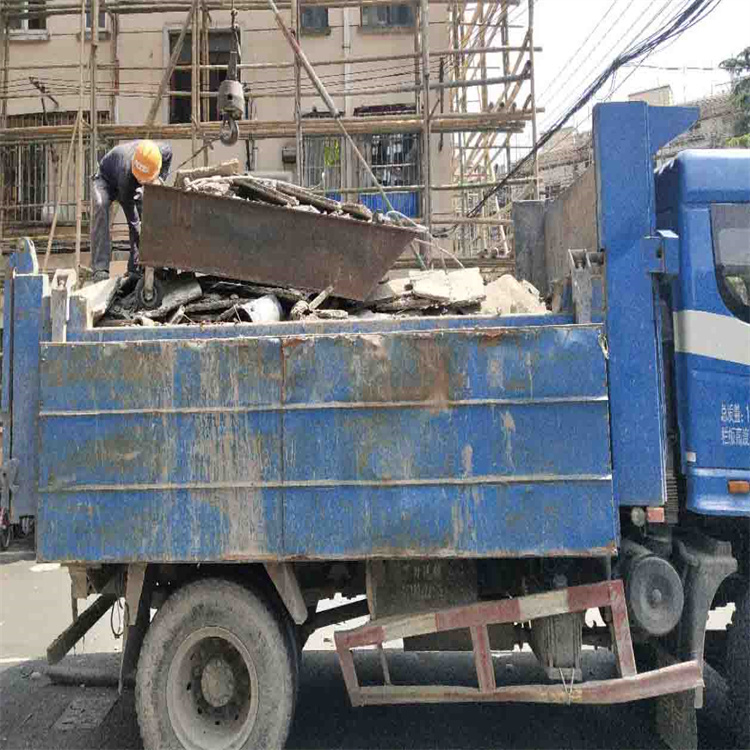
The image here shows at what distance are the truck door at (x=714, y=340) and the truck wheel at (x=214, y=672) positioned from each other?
7.66 feet

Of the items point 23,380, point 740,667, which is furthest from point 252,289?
point 740,667

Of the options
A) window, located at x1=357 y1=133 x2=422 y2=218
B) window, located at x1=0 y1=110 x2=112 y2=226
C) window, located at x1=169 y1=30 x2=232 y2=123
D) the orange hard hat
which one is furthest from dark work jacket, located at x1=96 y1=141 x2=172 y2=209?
window, located at x1=169 y1=30 x2=232 y2=123

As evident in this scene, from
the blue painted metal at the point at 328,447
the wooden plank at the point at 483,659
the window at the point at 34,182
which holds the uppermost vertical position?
the window at the point at 34,182

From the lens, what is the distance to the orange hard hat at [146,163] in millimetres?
5633

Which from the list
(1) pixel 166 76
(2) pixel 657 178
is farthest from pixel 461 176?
(2) pixel 657 178

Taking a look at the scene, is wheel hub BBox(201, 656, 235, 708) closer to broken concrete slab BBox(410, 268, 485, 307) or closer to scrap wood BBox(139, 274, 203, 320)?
scrap wood BBox(139, 274, 203, 320)

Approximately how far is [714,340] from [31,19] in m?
14.5

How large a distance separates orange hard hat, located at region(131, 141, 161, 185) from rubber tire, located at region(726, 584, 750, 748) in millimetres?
5097

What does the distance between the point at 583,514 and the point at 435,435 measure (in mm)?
A: 823

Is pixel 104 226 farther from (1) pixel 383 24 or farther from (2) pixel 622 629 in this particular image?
(1) pixel 383 24

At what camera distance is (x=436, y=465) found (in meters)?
3.48

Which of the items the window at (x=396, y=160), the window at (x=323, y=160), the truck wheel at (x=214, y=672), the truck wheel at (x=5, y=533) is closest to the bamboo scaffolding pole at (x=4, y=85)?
the window at (x=323, y=160)

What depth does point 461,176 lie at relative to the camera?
12969mm

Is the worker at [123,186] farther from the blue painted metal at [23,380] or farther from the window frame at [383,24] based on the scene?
the window frame at [383,24]
